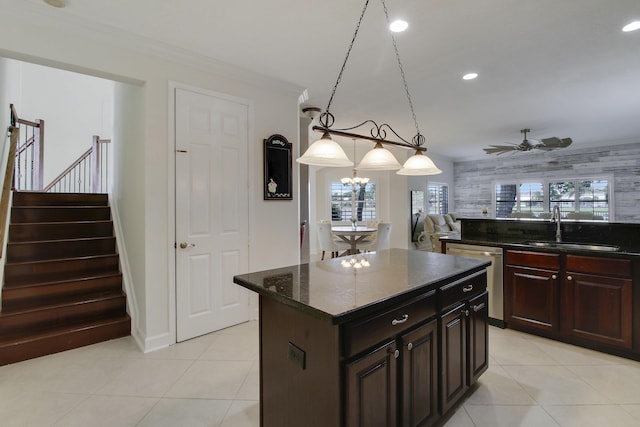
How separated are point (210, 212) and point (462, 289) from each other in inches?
91.0

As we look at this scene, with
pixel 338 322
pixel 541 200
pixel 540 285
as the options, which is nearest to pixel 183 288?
pixel 338 322

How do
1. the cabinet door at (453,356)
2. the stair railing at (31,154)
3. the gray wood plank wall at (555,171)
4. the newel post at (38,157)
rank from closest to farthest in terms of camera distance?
1. the cabinet door at (453,356)
2. the stair railing at (31,154)
3. the newel post at (38,157)
4. the gray wood plank wall at (555,171)

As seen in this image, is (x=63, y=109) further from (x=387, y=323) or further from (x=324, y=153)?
(x=387, y=323)

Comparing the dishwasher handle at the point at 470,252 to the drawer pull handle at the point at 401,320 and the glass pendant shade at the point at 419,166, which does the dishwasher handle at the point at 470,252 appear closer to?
the glass pendant shade at the point at 419,166

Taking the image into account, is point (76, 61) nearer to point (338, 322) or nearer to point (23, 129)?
point (338, 322)

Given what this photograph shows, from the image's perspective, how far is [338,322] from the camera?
3.73 ft

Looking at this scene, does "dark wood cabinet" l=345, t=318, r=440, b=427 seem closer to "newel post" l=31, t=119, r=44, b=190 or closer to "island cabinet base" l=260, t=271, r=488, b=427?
"island cabinet base" l=260, t=271, r=488, b=427

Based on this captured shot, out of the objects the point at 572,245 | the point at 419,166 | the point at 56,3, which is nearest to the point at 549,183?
the point at 572,245

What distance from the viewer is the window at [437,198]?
9004 mm

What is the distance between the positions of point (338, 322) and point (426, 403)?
89 cm

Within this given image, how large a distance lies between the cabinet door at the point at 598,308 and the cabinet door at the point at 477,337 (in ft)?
4.02

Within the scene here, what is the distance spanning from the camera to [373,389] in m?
1.31

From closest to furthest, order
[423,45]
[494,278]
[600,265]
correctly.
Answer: [600,265] < [423,45] < [494,278]

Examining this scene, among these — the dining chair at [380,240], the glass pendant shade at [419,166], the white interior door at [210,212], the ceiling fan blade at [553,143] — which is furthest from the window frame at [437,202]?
the white interior door at [210,212]
